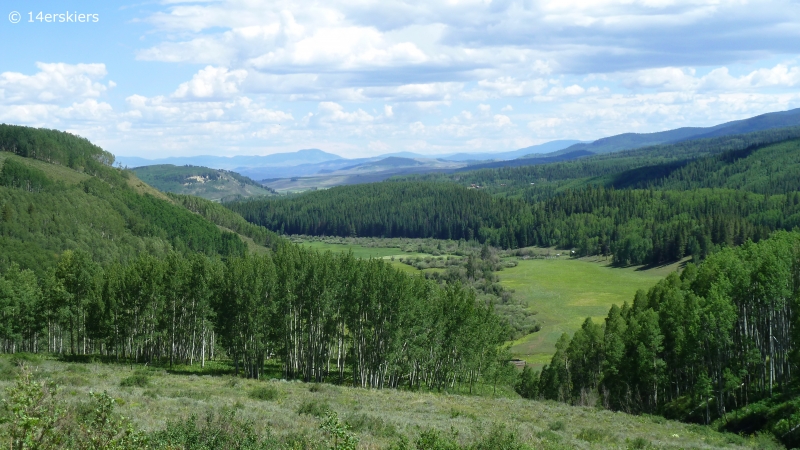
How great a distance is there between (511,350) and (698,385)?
49.9 m

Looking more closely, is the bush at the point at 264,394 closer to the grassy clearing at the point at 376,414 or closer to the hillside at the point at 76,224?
the grassy clearing at the point at 376,414

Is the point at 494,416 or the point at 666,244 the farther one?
the point at 666,244

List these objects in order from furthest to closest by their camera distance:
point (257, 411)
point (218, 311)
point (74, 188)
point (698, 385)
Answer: point (74, 188)
point (218, 311)
point (698, 385)
point (257, 411)

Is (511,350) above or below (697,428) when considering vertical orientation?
below

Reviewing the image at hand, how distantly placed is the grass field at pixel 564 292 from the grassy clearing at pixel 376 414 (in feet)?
157

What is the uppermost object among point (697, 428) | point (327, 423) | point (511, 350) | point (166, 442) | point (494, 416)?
point (327, 423)

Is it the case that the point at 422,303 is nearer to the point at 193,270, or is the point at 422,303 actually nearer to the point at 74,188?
the point at 193,270

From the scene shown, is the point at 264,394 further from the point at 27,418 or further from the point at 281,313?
the point at 27,418

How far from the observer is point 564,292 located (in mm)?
150750

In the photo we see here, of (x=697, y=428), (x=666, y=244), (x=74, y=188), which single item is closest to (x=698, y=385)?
(x=697, y=428)

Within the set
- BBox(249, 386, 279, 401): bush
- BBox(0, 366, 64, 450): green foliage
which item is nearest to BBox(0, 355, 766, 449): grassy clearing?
BBox(249, 386, 279, 401): bush

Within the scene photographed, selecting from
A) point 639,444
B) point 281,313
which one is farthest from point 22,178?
point 639,444

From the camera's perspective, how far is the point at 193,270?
211 ft

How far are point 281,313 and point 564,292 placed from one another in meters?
103
